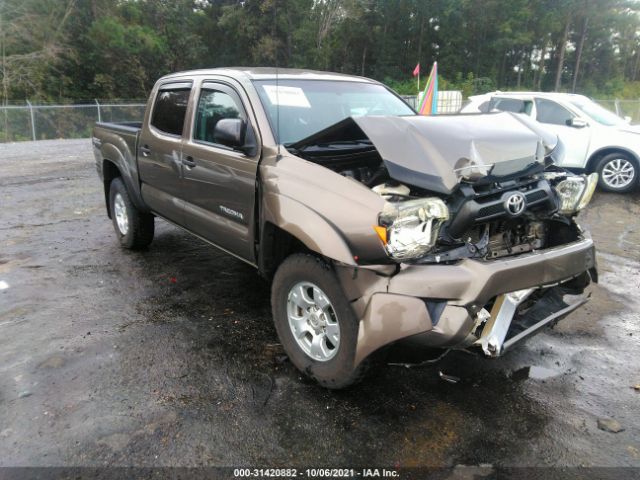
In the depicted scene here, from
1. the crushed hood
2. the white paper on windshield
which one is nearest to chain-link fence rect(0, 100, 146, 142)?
the white paper on windshield

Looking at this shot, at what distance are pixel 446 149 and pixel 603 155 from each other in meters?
7.89

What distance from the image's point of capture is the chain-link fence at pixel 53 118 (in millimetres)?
19428

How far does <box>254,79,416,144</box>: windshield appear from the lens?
347 cm

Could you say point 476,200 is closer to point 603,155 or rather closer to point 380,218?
point 380,218

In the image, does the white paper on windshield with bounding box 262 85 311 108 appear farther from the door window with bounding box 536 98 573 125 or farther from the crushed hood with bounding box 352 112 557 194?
the door window with bounding box 536 98 573 125

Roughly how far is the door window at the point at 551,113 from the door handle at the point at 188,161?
768 cm

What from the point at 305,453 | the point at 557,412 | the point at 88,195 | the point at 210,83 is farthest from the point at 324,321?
the point at 88,195

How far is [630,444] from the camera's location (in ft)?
8.46

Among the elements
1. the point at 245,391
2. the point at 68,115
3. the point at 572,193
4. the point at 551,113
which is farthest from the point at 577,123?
the point at 68,115

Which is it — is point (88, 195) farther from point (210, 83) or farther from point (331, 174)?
point (331, 174)

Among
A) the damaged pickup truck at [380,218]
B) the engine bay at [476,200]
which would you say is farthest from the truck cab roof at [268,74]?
the engine bay at [476,200]

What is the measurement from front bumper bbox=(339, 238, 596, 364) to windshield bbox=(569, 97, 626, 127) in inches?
315

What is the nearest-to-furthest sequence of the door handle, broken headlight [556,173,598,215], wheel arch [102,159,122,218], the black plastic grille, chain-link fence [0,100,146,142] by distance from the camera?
the black plastic grille, broken headlight [556,173,598,215], the door handle, wheel arch [102,159,122,218], chain-link fence [0,100,146,142]

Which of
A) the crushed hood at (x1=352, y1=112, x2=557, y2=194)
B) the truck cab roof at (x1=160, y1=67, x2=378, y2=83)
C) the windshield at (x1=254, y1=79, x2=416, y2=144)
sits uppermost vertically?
the truck cab roof at (x1=160, y1=67, x2=378, y2=83)
